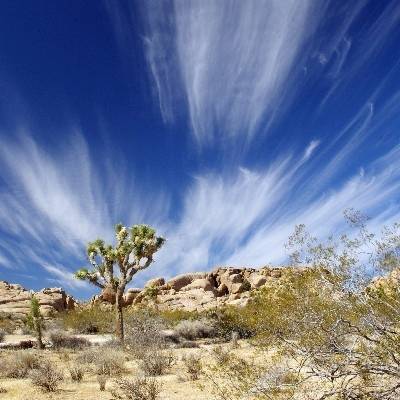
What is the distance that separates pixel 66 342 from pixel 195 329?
7.68 m

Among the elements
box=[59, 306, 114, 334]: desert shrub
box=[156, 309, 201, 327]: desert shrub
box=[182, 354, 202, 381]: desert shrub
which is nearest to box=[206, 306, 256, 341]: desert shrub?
box=[156, 309, 201, 327]: desert shrub

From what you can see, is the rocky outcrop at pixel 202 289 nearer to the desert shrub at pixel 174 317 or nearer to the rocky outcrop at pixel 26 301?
the rocky outcrop at pixel 26 301

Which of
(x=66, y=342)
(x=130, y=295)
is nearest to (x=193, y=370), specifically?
(x=66, y=342)

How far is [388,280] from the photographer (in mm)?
6918

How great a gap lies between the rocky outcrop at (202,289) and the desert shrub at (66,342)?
2467 cm

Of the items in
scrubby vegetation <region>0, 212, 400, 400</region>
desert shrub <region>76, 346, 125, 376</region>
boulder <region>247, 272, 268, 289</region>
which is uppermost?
boulder <region>247, 272, 268, 289</region>

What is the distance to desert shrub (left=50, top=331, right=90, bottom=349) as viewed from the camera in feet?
75.3

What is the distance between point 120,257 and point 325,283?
1883 cm

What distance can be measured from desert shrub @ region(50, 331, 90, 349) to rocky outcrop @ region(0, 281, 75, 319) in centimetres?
2004

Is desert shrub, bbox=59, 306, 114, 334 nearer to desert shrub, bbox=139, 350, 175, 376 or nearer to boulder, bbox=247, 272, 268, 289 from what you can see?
desert shrub, bbox=139, 350, 175, 376

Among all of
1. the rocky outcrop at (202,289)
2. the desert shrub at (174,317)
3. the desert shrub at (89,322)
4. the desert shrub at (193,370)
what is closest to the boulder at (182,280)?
the rocky outcrop at (202,289)

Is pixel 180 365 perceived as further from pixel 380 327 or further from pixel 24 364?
pixel 380 327

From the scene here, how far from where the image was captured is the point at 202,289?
55156 mm

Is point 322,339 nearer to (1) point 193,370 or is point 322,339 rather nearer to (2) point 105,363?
(1) point 193,370
